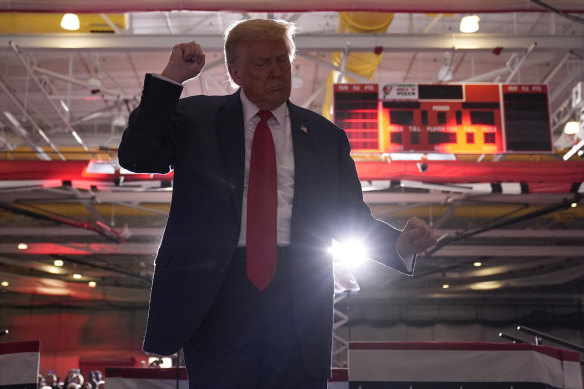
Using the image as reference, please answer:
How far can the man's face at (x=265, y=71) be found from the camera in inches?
62.4

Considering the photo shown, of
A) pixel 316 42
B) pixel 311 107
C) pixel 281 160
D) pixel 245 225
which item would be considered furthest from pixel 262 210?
pixel 311 107

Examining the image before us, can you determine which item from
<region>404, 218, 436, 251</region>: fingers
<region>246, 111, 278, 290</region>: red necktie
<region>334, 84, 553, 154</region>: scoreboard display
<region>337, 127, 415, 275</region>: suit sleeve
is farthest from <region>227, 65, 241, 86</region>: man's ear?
<region>334, 84, 553, 154</region>: scoreboard display

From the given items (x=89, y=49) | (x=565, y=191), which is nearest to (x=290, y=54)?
(x=89, y=49)

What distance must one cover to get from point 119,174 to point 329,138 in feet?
25.2

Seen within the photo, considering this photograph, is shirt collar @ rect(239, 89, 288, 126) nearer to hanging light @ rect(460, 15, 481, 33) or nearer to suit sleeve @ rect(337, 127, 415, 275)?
suit sleeve @ rect(337, 127, 415, 275)

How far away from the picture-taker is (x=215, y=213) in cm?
144

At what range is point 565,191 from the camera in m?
9.15

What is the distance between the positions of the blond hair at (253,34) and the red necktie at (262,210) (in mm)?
213

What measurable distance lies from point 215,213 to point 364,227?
1.28 ft

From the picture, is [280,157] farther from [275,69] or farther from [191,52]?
[191,52]

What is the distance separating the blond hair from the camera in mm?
1597

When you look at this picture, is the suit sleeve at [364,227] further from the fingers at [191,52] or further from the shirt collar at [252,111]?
the fingers at [191,52]

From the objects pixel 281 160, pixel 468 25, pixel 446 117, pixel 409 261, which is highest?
pixel 468 25

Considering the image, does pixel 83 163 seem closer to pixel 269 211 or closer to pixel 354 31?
pixel 354 31
